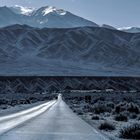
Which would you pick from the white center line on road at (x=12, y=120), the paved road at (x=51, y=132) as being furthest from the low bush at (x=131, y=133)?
the white center line on road at (x=12, y=120)

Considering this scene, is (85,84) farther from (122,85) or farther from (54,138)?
(54,138)

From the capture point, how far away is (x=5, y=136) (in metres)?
12.3

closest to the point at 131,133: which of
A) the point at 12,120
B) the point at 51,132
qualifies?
the point at 51,132

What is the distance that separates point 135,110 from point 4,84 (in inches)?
5190

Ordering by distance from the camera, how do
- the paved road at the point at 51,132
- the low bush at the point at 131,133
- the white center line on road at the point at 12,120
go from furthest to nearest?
→ the white center line on road at the point at 12,120 < the low bush at the point at 131,133 < the paved road at the point at 51,132

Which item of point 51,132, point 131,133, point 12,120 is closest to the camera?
point 51,132

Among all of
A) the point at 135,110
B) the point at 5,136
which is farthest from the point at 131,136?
the point at 135,110

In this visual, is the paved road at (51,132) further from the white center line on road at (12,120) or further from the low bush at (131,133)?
the low bush at (131,133)

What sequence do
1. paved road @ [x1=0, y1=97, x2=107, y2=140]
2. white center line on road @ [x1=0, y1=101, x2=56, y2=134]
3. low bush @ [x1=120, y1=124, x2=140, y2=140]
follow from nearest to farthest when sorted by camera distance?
paved road @ [x1=0, y1=97, x2=107, y2=140], low bush @ [x1=120, y1=124, x2=140, y2=140], white center line on road @ [x1=0, y1=101, x2=56, y2=134]

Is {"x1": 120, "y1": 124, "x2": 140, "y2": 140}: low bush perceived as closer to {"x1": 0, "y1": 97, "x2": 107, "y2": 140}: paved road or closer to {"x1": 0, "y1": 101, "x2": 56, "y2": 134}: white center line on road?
{"x1": 0, "y1": 97, "x2": 107, "y2": 140}: paved road

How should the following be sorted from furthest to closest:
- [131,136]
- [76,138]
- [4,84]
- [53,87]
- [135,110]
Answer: [53,87] < [4,84] < [135,110] < [131,136] < [76,138]

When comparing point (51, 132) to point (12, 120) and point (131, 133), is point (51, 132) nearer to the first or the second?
point (131, 133)

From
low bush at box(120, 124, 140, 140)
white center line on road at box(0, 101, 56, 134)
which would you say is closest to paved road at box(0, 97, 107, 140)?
white center line on road at box(0, 101, 56, 134)

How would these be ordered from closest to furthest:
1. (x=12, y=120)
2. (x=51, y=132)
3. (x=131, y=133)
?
(x=51, y=132) < (x=131, y=133) < (x=12, y=120)
